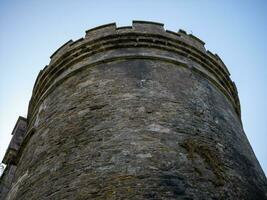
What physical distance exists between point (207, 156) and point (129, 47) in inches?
123

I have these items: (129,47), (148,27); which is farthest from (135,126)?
(148,27)

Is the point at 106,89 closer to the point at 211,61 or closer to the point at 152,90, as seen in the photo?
the point at 152,90

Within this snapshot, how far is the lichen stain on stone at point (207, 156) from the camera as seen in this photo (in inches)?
188

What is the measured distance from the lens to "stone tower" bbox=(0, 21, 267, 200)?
451 cm

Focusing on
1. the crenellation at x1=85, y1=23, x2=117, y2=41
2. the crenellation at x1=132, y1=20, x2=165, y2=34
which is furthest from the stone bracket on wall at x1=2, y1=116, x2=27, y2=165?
the crenellation at x1=132, y1=20, x2=165, y2=34

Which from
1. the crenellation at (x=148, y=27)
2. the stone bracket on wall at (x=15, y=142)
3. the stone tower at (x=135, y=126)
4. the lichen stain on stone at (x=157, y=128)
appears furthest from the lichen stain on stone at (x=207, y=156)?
the stone bracket on wall at (x=15, y=142)

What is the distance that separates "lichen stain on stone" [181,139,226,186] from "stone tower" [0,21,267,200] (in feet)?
0.06

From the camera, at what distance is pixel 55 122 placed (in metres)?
6.05

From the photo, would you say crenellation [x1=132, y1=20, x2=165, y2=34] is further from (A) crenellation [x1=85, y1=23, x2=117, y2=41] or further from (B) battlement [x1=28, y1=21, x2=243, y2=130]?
(A) crenellation [x1=85, y1=23, x2=117, y2=41]

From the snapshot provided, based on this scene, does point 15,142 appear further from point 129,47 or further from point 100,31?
point 129,47

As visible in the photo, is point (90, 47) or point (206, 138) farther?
point (90, 47)

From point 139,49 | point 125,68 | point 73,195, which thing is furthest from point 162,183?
point 139,49

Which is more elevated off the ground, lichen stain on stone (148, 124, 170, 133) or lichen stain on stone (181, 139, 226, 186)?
lichen stain on stone (148, 124, 170, 133)

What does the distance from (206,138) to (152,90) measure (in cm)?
126
